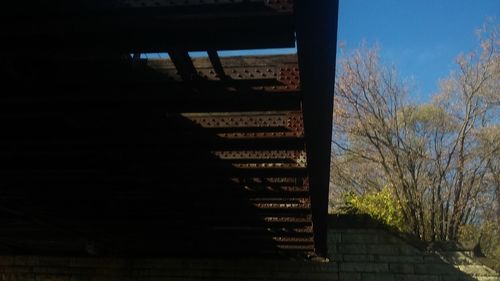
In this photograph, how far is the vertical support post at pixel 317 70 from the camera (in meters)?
2.74

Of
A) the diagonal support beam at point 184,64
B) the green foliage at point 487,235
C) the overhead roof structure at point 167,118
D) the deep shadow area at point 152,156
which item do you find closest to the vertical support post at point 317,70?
the overhead roof structure at point 167,118

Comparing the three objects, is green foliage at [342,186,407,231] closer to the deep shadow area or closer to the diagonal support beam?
the deep shadow area

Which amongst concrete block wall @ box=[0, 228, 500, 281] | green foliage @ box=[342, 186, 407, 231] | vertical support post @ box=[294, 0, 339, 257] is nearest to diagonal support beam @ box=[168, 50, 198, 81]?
vertical support post @ box=[294, 0, 339, 257]

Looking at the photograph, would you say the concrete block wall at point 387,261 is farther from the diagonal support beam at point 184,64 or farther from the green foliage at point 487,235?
the green foliage at point 487,235

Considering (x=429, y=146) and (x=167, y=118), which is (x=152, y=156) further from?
(x=429, y=146)

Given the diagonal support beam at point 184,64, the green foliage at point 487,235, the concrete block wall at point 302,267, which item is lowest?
the concrete block wall at point 302,267

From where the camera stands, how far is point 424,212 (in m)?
15.7

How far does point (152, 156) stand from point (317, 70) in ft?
9.10

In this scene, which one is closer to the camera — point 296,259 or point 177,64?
point 177,64

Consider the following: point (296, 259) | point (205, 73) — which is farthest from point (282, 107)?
point (296, 259)

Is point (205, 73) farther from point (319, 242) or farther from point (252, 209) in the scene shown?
point (319, 242)

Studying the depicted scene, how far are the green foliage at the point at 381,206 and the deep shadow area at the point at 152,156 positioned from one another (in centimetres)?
354

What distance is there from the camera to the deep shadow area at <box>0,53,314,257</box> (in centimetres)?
411

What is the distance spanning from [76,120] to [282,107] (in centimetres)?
178
